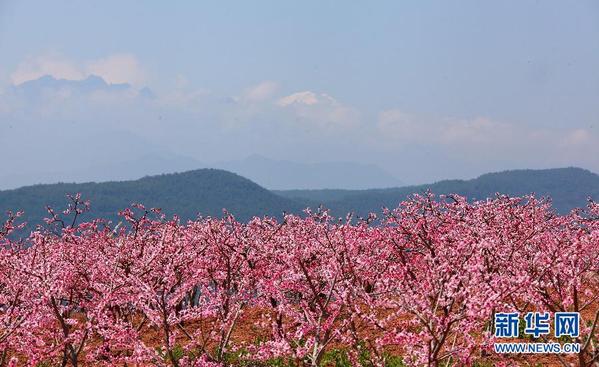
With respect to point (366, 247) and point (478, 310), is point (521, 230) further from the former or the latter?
point (478, 310)

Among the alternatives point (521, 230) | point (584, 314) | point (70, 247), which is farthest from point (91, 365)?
point (584, 314)

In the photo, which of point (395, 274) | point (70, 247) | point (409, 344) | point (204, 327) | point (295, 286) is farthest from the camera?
point (204, 327)

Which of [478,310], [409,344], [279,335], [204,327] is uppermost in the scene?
[478,310]

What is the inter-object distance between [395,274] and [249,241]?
4.27 m

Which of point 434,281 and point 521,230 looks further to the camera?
point 521,230

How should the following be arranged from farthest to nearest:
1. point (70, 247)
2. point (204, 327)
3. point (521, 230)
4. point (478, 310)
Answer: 1. point (204, 327)
2. point (70, 247)
3. point (521, 230)
4. point (478, 310)

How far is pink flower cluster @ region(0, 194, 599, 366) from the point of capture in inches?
363

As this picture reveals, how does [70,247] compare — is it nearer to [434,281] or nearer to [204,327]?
[204,327]

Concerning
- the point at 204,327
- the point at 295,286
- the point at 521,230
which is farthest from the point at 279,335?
the point at 204,327

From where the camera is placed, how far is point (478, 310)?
8000 millimetres

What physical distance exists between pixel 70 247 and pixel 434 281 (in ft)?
44.7

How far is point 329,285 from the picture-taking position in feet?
41.7

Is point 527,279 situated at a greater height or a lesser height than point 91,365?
greater

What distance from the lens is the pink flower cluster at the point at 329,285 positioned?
9219 millimetres
